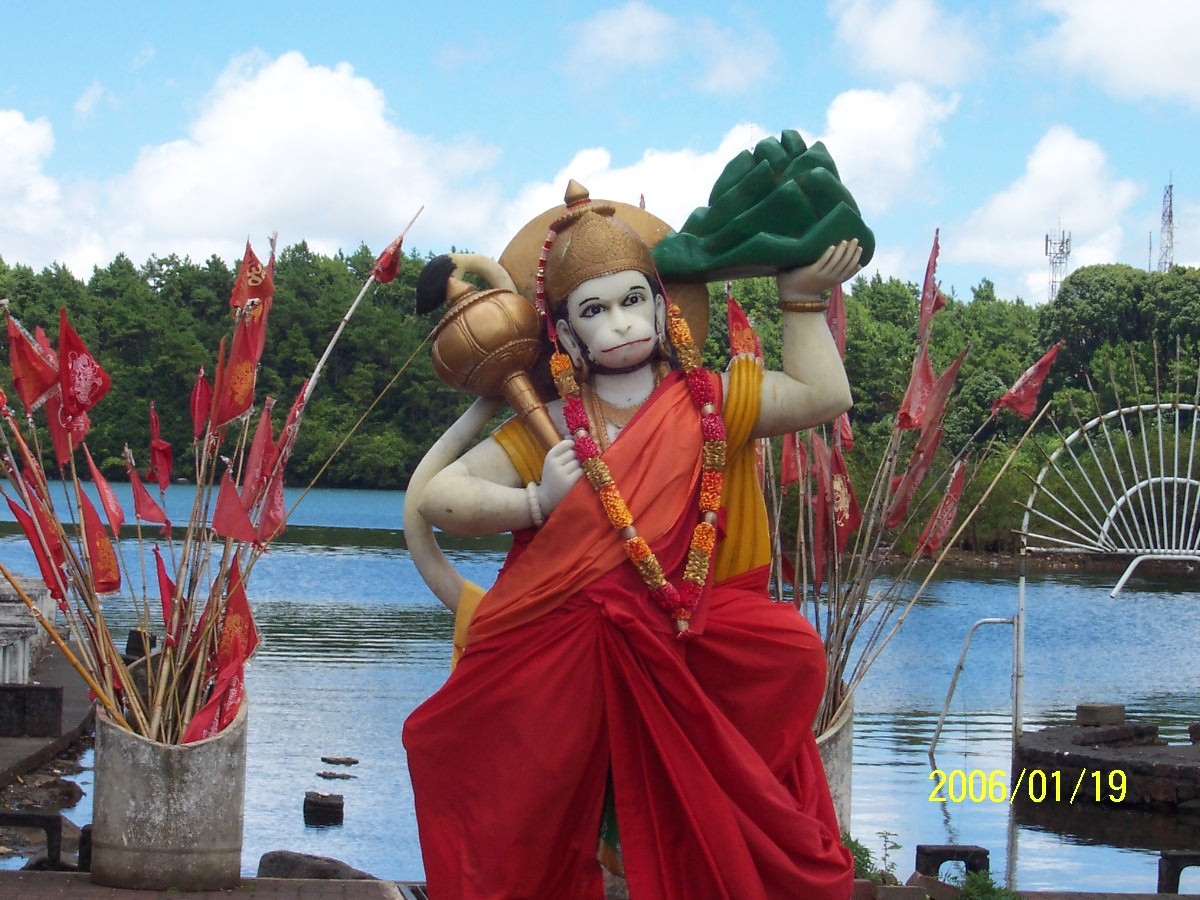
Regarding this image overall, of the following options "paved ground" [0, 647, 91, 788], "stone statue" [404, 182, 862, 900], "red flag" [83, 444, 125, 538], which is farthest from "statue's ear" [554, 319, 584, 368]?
"paved ground" [0, 647, 91, 788]

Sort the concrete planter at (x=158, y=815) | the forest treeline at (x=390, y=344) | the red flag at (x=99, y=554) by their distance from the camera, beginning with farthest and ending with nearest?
1. the forest treeline at (x=390, y=344)
2. the red flag at (x=99, y=554)
3. the concrete planter at (x=158, y=815)

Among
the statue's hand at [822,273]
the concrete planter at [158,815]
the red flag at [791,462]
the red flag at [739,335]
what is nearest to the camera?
the statue's hand at [822,273]

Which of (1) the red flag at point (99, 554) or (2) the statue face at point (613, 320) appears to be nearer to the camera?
(2) the statue face at point (613, 320)

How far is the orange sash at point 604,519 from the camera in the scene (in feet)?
11.4

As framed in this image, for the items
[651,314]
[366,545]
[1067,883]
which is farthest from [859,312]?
[651,314]

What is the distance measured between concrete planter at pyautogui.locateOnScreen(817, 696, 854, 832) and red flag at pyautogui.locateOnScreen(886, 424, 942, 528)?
2.55ft

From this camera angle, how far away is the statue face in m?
3.67

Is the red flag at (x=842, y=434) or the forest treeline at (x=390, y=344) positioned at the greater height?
the forest treeline at (x=390, y=344)

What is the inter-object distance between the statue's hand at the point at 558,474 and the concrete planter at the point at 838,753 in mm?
2219

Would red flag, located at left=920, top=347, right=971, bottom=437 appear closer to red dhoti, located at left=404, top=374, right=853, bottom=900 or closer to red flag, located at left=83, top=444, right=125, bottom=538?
red dhoti, located at left=404, top=374, right=853, bottom=900

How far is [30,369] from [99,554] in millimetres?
708

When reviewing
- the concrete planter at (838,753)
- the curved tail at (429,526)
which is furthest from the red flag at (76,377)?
the concrete planter at (838,753)

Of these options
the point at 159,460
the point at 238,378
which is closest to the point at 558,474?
the point at 238,378
